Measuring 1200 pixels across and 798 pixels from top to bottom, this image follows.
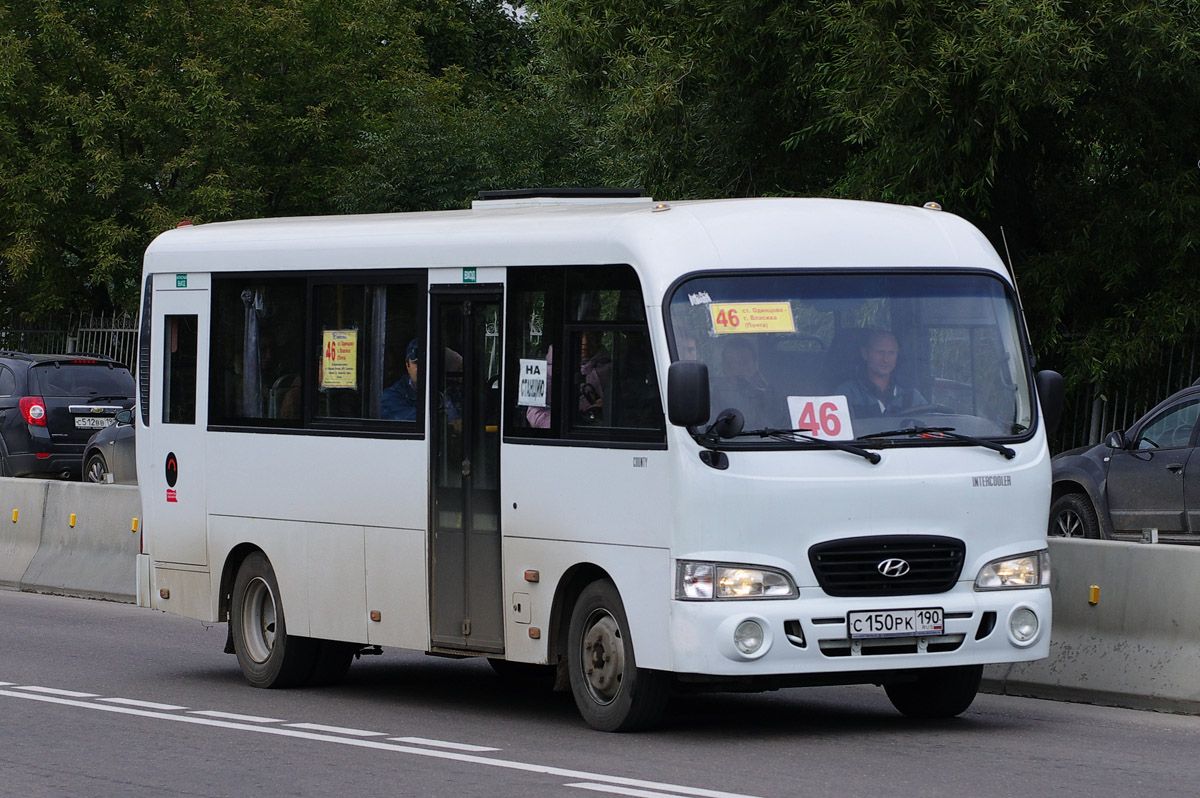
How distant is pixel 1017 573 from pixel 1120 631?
1.87 metres

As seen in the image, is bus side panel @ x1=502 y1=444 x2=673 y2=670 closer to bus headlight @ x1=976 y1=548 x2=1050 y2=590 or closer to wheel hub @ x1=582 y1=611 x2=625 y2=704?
wheel hub @ x1=582 y1=611 x2=625 y2=704

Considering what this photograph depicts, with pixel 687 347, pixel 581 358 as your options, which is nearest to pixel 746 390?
pixel 687 347

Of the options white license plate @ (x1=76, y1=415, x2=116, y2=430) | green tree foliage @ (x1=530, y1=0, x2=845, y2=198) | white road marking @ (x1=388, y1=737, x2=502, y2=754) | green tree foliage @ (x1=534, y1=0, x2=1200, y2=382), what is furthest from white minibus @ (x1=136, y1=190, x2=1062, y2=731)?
white license plate @ (x1=76, y1=415, x2=116, y2=430)

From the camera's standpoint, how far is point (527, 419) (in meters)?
10.2

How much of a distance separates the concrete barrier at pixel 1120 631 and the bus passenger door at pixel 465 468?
3.24 metres

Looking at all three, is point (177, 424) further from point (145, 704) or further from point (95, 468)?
point (95, 468)

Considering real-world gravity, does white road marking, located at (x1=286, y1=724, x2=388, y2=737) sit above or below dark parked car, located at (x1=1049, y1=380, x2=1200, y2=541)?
below

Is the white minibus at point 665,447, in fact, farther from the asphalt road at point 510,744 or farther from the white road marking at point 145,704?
the white road marking at point 145,704

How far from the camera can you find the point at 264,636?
12320mm

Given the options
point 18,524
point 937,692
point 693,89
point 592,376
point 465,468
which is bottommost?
point 937,692

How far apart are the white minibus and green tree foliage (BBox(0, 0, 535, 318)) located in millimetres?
20809

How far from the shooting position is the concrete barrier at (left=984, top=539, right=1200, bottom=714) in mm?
10781

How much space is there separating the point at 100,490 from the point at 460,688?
286 inches

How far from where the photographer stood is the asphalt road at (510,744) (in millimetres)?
8156
